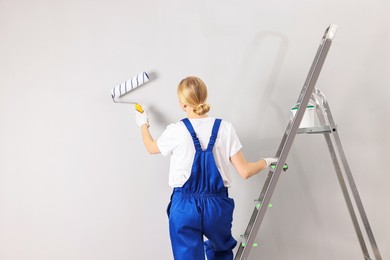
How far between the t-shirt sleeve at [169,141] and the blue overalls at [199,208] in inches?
2.6

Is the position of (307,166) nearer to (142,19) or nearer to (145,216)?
(145,216)

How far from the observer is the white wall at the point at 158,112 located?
1.76 metres

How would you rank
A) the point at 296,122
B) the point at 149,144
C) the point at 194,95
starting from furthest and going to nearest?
the point at 149,144 < the point at 194,95 < the point at 296,122

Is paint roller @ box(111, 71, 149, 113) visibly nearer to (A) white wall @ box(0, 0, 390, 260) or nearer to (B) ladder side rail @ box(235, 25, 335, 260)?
(A) white wall @ box(0, 0, 390, 260)

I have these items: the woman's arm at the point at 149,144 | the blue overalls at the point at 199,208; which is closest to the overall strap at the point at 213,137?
the blue overalls at the point at 199,208

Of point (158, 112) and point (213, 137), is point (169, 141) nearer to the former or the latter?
point (213, 137)

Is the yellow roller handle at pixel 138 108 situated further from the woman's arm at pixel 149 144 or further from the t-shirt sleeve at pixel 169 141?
the t-shirt sleeve at pixel 169 141

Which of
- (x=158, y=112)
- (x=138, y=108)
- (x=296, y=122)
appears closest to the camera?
(x=296, y=122)

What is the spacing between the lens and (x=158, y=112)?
184 cm

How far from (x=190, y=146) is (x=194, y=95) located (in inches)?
8.7

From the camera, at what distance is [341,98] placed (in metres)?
1.92

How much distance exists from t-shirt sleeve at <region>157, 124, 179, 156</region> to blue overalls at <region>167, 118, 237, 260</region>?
65 mm

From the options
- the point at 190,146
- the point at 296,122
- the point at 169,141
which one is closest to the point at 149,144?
the point at 169,141

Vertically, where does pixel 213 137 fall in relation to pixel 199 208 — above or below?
above
